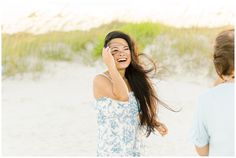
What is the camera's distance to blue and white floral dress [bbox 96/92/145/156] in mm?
2912

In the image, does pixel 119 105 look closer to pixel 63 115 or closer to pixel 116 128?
pixel 116 128

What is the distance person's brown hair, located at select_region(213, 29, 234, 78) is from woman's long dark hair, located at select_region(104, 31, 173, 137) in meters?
0.82

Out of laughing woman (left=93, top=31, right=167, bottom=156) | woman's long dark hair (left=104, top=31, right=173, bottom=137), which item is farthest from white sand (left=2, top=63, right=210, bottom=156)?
laughing woman (left=93, top=31, right=167, bottom=156)

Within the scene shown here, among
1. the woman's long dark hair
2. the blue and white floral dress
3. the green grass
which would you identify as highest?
the green grass

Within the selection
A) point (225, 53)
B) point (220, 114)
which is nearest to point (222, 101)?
point (220, 114)

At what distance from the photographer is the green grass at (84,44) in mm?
10312

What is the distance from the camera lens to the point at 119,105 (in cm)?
291

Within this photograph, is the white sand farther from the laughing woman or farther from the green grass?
the laughing woman

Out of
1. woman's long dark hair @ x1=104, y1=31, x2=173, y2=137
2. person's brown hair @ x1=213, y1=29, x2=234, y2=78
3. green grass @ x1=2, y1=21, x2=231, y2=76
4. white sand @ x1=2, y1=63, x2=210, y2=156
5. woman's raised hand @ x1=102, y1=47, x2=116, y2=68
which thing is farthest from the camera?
green grass @ x1=2, y1=21, x2=231, y2=76

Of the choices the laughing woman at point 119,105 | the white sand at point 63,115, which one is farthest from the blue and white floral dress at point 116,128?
the white sand at point 63,115

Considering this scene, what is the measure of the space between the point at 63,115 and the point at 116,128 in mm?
5965

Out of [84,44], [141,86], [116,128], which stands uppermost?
[84,44]

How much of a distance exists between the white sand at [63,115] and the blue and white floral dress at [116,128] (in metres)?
4.09

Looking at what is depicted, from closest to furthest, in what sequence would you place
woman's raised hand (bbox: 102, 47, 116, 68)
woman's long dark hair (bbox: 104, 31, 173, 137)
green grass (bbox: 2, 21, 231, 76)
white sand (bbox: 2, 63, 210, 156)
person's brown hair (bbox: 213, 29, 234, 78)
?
1. person's brown hair (bbox: 213, 29, 234, 78)
2. woman's raised hand (bbox: 102, 47, 116, 68)
3. woman's long dark hair (bbox: 104, 31, 173, 137)
4. white sand (bbox: 2, 63, 210, 156)
5. green grass (bbox: 2, 21, 231, 76)
